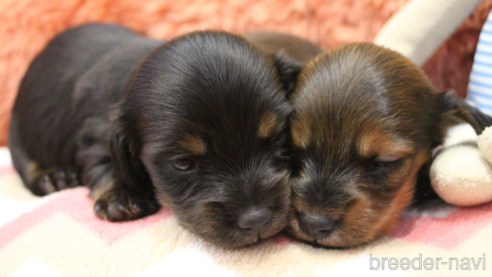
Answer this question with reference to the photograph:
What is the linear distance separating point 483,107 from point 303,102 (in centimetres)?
116

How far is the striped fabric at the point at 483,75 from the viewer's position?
7.84 feet

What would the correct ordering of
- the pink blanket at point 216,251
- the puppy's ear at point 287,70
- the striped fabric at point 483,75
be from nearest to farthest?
the pink blanket at point 216,251 → the puppy's ear at point 287,70 → the striped fabric at point 483,75

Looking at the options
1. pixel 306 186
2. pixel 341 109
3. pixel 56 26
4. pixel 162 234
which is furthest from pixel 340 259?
pixel 56 26

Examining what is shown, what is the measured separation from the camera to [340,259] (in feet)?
5.44

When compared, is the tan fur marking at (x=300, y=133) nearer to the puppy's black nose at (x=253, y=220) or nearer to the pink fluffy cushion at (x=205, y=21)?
the puppy's black nose at (x=253, y=220)

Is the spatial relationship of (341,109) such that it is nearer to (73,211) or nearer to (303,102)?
(303,102)

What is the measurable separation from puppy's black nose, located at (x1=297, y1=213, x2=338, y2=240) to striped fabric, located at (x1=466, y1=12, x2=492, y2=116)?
4.04 ft

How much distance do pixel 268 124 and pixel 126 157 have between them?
71cm

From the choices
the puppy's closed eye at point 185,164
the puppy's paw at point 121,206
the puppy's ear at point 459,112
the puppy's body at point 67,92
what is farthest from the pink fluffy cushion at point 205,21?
the puppy's closed eye at point 185,164

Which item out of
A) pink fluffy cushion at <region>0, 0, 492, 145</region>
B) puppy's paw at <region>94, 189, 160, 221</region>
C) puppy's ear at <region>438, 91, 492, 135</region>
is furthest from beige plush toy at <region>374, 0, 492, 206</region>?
puppy's paw at <region>94, 189, 160, 221</region>

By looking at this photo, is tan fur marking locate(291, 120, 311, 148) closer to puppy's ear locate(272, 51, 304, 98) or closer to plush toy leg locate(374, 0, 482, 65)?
puppy's ear locate(272, 51, 304, 98)

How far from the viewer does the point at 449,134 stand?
2240 mm

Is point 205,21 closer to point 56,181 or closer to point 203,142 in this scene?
point 56,181

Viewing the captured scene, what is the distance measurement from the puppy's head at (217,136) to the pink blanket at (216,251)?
9 cm
